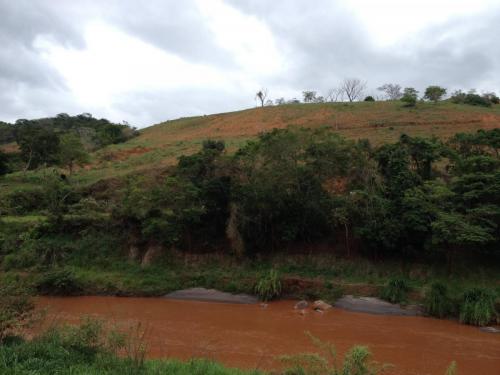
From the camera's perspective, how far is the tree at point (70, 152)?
39.3 meters

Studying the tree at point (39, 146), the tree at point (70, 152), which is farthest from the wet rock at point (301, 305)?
the tree at point (39, 146)

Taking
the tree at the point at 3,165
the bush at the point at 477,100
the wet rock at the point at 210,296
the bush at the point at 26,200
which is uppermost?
the bush at the point at 477,100

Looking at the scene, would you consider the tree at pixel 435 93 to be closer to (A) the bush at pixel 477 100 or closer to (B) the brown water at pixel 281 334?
(A) the bush at pixel 477 100

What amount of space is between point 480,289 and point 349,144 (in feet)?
33.4

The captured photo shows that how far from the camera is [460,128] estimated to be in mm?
42594

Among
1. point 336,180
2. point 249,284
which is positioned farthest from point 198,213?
point 336,180

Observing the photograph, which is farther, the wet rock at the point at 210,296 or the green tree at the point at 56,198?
the green tree at the point at 56,198

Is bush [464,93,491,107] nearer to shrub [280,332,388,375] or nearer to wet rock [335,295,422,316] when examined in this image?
wet rock [335,295,422,316]

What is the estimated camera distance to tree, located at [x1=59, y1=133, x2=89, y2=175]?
3928cm

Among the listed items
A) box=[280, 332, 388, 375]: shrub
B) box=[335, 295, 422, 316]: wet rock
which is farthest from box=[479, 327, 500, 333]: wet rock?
box=[280, 332, 388, 375]: shrub

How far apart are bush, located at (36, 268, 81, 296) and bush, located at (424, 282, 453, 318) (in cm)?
1844

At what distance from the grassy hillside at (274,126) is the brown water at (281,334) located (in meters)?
18.0

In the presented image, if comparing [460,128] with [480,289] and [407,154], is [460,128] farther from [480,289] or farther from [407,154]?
[480,289]

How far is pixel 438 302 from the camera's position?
1866cm
